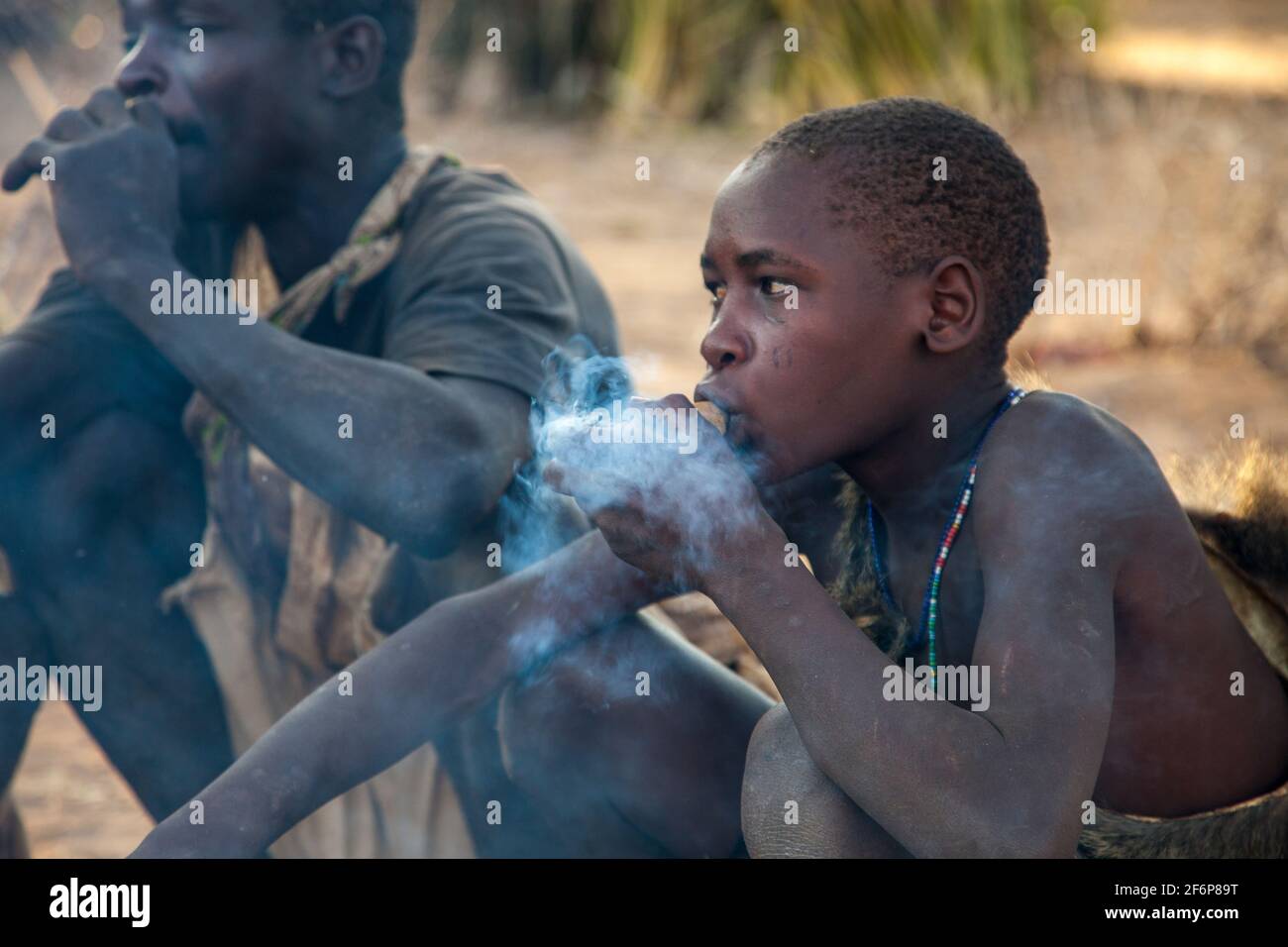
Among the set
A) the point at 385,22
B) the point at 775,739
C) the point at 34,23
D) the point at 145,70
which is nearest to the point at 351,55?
the point at 385,22

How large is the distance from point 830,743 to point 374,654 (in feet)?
2.27

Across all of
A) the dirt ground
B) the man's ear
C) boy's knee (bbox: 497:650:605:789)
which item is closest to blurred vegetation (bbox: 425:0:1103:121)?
the dirt ground

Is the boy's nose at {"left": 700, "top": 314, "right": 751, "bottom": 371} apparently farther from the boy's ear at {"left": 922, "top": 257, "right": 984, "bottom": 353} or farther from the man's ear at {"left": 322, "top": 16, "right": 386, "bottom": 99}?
the man's ear at {"left": 322, "top": 16, "right": 386, "bottom": 99}

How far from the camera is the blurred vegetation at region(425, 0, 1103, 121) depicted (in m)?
8.36

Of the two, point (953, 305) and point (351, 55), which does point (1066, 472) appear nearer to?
point (953, 305)

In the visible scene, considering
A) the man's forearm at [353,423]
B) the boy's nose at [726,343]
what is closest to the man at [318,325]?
the man's forearm at [353,423]

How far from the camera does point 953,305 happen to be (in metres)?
1.88

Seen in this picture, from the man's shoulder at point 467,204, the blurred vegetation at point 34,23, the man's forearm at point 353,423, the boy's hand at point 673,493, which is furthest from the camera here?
the blurred vegetation at point 34,23

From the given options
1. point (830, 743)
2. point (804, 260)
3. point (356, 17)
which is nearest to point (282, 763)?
point (830, 743)

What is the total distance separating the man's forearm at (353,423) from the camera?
2.19 metres

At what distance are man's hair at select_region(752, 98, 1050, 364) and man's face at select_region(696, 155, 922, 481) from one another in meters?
0.03

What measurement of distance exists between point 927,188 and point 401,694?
3.07ft

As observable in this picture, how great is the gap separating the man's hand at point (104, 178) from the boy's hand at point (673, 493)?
1.00 m

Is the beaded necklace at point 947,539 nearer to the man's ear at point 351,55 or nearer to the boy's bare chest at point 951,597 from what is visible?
the boy's bare chest at point 951,597
